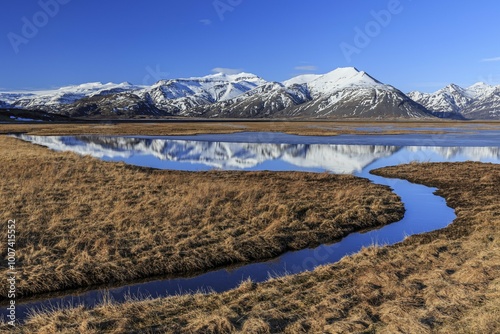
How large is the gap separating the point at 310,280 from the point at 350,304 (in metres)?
2.48

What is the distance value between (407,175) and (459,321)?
31.7 meters

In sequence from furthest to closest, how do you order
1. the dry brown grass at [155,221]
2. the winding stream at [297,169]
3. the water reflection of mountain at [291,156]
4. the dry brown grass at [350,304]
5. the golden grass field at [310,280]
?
the water reflection of mountain at [291,156], the dry brown grass at [155,221], the winding stream at [297,169], the golden grass field at [310,280], the dry brown grass at [350,304]

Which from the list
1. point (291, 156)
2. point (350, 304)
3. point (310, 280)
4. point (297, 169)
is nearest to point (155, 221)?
point (310, 280)

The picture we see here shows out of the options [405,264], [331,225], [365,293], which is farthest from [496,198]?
[365,293]

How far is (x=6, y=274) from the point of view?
13.6m

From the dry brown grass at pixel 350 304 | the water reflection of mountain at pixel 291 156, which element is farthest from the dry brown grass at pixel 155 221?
the water reflection of mountain at pixel 291 156

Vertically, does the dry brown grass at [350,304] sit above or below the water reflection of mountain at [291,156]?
below

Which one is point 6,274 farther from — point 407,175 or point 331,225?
point 407,175

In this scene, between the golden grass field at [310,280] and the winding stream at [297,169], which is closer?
the golden grass field at [310,280]

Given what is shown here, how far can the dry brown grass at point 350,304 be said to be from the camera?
9.50 m

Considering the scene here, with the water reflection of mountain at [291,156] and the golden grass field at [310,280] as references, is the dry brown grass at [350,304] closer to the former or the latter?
the golden grass field at [310,280]

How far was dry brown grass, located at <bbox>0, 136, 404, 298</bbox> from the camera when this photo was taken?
15.1 metres

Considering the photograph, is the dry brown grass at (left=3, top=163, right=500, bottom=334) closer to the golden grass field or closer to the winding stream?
the golden grass field

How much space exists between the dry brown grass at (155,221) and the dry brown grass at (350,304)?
378 centimetres
